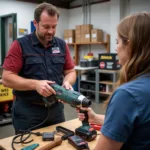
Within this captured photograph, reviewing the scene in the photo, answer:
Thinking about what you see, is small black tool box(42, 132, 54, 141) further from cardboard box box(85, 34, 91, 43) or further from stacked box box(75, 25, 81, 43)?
stacked box box(75, 25, 81, 43)

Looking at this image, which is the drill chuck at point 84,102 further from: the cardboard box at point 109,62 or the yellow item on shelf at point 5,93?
the cardboard box at point 109,62

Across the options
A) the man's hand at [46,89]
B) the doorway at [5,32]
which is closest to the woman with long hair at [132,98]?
the man's hand at [46,89]

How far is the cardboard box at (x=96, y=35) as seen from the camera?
576 centimetres

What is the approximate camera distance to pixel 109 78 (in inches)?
222

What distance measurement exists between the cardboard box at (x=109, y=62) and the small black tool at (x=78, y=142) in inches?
147

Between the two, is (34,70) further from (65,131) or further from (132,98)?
(132,98)

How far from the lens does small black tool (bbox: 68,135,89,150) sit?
1.25 meters

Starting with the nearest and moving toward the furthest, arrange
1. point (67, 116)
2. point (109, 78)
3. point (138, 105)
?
point (138, 105), point (67, 116), point (109, 78)

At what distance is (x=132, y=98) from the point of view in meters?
0.71

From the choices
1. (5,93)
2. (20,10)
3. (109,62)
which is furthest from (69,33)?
(5,93)

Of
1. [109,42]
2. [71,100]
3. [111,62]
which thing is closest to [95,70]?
[111,62]

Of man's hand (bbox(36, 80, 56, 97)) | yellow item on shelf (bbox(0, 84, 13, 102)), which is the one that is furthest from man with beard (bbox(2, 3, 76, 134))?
yellow item on shelf (bbox(0, 84, 13, 102))

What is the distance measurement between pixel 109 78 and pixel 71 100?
4357mm

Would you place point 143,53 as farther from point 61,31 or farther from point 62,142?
point 61,31
